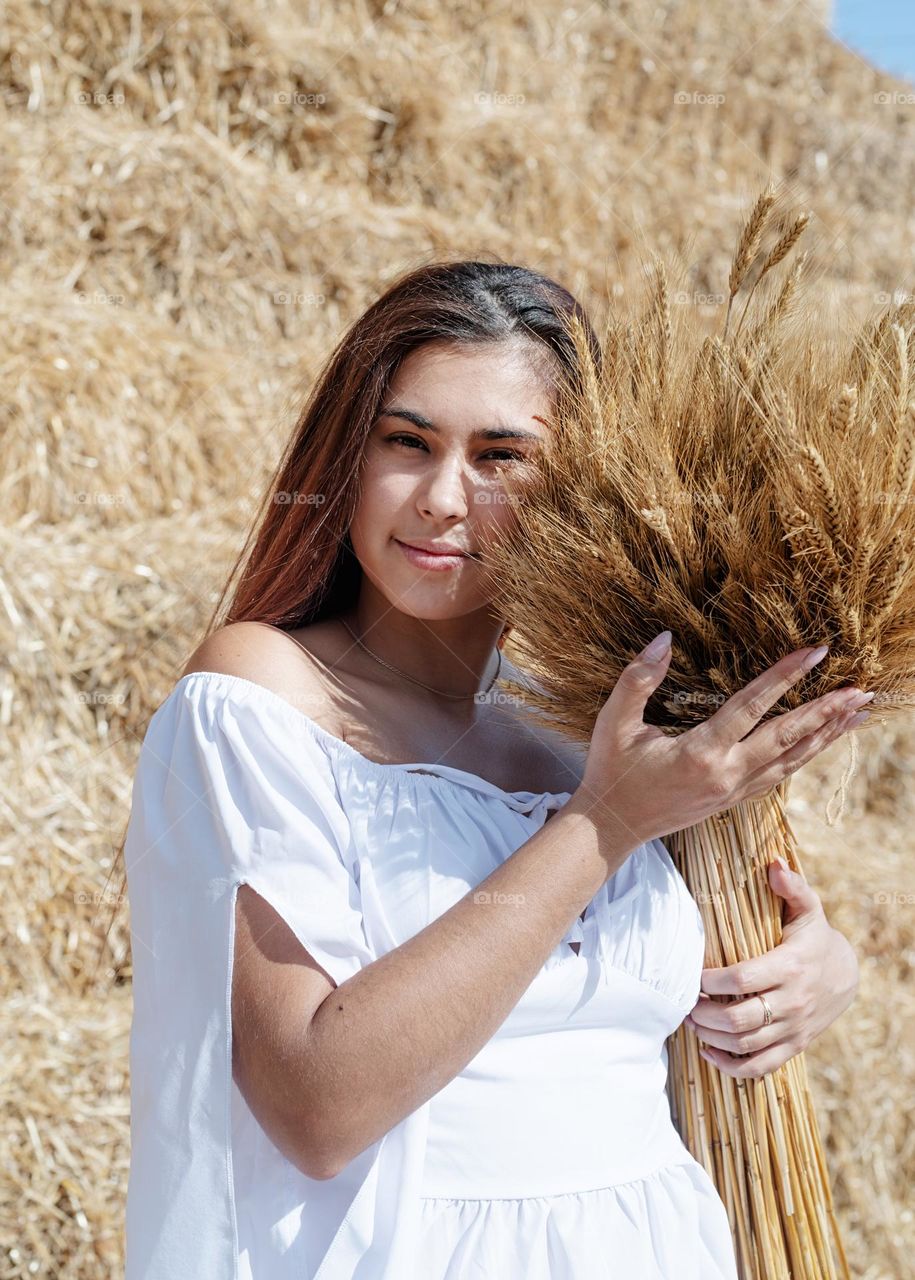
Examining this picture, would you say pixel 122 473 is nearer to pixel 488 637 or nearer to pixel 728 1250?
pixel 488 637

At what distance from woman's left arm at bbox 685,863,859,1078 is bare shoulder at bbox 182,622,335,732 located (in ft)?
1.38

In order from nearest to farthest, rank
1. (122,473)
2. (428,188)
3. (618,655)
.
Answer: (618,655) → (122,473) → (428,188)

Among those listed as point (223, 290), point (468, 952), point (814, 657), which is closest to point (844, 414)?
point (814, 657)

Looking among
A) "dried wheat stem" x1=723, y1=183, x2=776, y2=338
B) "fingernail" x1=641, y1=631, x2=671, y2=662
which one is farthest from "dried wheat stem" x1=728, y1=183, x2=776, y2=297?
"fingernail" x1=641, y1=631, x2=671, y2=662

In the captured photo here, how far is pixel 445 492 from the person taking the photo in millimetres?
1065

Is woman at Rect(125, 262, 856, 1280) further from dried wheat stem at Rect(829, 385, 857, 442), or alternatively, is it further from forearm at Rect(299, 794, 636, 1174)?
dried wheat stem at Rect(829, 385, 857, 442)

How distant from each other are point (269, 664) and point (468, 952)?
317 millimetres

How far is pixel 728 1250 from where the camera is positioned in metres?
1.04

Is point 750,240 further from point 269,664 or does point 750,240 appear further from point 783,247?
point 269,664

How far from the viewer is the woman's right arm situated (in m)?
0.83

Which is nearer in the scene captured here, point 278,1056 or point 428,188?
point 278,1056

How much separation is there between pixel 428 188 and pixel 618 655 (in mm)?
2437

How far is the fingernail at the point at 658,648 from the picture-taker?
934mm

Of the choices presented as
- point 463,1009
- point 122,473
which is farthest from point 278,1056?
point 122,473
